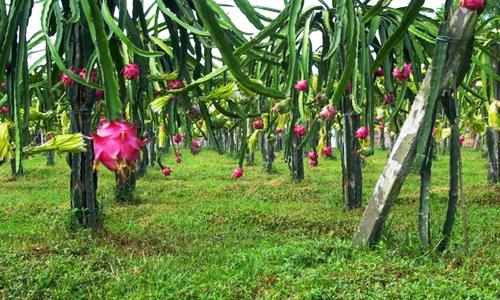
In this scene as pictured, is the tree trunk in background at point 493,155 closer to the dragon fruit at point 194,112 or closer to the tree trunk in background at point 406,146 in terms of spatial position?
the tree trunk in background at point 406,146

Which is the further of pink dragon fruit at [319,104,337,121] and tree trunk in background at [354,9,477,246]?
tree trunk in background at [354,9,477,246]

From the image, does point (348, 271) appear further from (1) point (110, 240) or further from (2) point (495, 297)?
(1) point (110, 240)

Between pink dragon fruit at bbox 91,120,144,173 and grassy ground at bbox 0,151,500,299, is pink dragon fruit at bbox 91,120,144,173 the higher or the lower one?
the higher one

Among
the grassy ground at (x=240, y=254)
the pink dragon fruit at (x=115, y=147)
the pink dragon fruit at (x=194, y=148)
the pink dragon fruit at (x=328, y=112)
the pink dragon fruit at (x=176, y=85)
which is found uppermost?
the pink dragon fruit at (x=176, y=85)

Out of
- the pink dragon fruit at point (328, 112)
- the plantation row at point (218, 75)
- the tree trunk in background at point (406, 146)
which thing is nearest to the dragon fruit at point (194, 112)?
the plantation row at point (218, 75)

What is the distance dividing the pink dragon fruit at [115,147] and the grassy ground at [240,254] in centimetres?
170

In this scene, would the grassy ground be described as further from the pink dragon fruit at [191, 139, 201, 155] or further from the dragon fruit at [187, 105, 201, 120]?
the dragon fruit at [187, 105, 201, 120]

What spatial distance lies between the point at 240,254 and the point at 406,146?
103 cm

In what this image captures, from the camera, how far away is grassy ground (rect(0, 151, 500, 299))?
8.62ft

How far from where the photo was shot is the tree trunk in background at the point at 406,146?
2627 millimetres

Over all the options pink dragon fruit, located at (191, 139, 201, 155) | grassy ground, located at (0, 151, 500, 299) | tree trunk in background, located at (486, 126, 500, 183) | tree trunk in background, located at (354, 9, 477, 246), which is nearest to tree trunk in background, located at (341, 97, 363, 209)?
grassy ground, located at (0, 151, 500, 299)

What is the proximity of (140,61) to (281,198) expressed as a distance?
156 inches

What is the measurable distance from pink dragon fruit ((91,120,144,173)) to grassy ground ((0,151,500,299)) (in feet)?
5.58

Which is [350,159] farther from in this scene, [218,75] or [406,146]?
[218,75]
